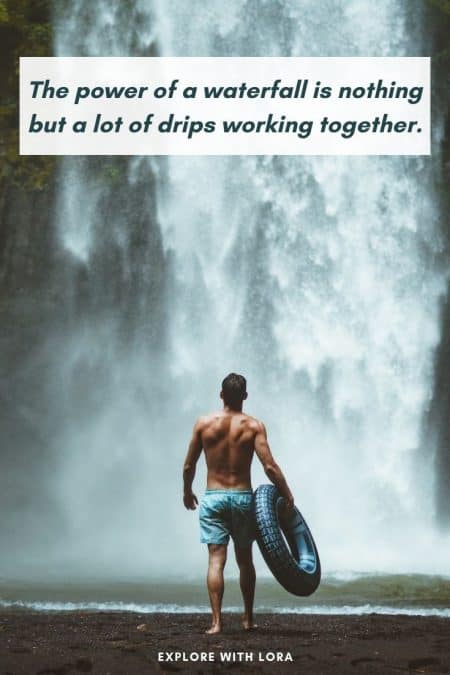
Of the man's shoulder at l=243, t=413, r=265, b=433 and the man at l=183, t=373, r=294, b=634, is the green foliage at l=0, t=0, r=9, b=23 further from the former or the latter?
the man's shoulder at l=243, t=413, r=265, b=433

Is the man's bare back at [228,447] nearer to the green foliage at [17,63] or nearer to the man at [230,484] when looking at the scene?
the man at [230,484]

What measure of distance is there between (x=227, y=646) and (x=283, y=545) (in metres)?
0.67

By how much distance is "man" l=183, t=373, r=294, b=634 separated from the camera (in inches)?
196

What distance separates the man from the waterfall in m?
12.0

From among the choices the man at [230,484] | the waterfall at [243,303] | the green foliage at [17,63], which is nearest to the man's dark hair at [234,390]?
the man at [230,484]

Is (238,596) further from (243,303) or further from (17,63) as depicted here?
(17,63)

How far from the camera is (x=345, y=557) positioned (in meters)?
14.0

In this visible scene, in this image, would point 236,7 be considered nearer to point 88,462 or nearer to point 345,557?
point 88,462

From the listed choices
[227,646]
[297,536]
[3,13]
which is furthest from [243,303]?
[227,646]

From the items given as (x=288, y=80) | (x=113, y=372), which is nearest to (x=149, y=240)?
(x=113, y=372)

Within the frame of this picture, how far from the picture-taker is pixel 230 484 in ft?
16.5

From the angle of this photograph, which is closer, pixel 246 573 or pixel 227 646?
pixel 227 646

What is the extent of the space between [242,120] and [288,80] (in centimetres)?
142

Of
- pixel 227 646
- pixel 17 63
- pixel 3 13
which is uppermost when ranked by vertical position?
pixel 3 13
